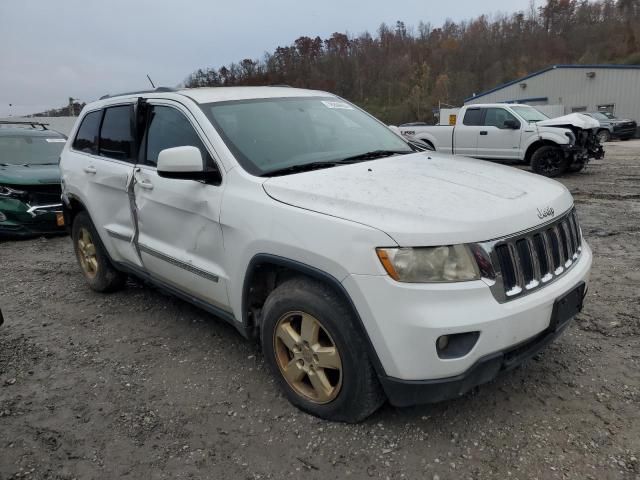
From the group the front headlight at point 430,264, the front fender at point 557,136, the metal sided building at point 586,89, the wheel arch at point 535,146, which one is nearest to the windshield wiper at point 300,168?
the front headlight at point 430,264

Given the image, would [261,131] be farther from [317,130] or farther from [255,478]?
[255,478]

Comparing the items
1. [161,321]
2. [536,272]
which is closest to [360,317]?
[536,272]

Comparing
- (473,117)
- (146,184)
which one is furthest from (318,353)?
(473,117)

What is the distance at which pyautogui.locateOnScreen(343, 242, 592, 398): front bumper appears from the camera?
6.95 feet

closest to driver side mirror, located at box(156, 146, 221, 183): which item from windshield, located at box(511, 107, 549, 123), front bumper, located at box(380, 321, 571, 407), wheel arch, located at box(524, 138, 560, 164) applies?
front bumper, located at box(380, 321, 571, 407)

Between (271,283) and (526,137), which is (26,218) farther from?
(526,137)

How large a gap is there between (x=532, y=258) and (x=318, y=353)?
115 centimetres

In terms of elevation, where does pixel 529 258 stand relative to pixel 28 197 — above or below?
above

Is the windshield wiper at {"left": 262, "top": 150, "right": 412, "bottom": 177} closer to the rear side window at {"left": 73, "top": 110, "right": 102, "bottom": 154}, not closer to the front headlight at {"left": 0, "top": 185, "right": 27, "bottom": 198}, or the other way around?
the rear side window at {"left": 73, "top": 110, "right": 102, "bottom": 154}

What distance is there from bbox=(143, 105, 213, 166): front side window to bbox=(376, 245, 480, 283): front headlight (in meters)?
1.43

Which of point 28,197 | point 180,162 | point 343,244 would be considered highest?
point 180,162

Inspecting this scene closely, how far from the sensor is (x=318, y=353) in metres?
2.52

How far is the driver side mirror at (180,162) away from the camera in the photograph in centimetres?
282

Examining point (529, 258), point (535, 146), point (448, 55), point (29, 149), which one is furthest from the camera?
point (448, 55)
